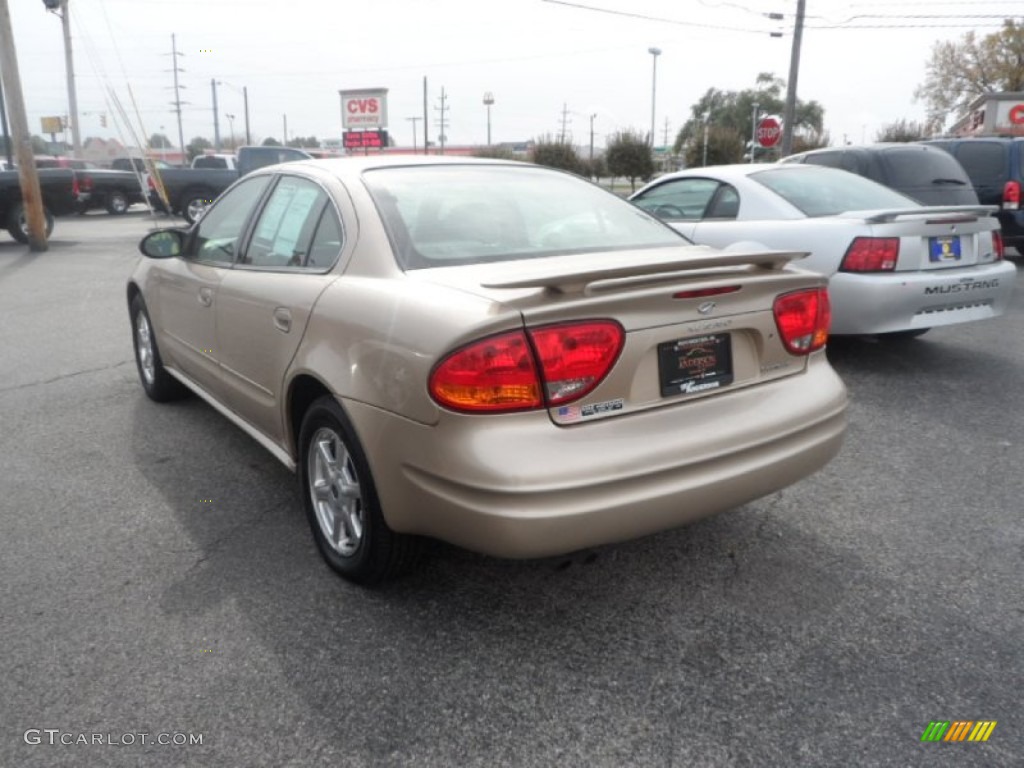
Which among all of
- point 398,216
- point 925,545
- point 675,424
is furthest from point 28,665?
point 925,545

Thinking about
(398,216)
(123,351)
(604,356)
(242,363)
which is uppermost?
(398,216)

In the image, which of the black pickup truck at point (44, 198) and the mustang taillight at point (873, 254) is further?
the black pickup truck at point (44, 198)

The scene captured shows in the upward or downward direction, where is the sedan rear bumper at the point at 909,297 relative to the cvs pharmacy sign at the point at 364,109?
downward

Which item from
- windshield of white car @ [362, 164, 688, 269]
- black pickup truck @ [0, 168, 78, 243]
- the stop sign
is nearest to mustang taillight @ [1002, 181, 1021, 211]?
windshield of white car @ [362, 164, 688, 269]

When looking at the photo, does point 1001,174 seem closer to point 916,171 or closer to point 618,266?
point 916,171

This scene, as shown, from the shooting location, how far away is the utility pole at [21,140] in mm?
14094

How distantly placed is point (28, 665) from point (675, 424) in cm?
204

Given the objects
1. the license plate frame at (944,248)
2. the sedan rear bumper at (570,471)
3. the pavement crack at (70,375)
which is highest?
the license plate frame at (944,248)

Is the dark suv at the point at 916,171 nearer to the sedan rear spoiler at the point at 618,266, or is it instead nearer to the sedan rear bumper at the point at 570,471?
the sedan rear spoiler at the point at 618,266

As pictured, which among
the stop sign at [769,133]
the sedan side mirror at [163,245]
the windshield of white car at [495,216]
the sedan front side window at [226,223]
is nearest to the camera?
the windshield of white car at [495,216]

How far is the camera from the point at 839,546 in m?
3.17

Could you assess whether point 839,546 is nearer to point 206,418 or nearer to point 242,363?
point 242,363

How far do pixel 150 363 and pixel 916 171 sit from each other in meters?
7.23

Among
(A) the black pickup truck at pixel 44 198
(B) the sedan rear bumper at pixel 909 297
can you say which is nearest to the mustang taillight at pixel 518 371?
(B) the sedan rear bumper at pixel 909 297
